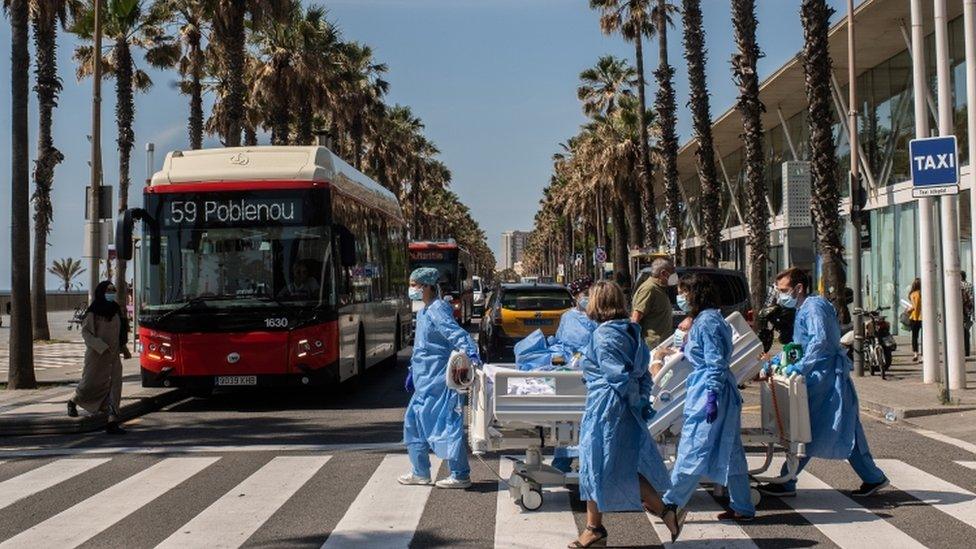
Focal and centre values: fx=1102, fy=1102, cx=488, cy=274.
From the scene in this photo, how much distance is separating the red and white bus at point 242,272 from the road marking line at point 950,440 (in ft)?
23.7

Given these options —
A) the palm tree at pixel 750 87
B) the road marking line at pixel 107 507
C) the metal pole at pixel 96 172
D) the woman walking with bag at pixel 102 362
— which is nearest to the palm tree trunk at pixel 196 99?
the metal pole at pixel 96 172

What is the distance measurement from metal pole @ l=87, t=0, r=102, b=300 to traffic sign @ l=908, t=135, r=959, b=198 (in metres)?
11.8

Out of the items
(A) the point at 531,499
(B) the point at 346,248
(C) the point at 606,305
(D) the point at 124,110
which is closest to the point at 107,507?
(A) the point at 531,499

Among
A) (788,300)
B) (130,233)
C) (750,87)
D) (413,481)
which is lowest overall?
(413,481)

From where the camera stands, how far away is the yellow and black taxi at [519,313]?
21.3 meters

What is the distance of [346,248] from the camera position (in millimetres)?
14680

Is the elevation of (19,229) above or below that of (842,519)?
above

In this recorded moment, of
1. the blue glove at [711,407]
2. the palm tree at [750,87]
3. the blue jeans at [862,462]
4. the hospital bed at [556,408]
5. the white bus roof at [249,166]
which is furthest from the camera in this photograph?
the palm tree at [750,87]

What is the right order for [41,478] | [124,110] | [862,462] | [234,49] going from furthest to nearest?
[124,110], [234,49], [41,478], [862,462]

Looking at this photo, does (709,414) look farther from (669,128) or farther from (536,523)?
(669,128)

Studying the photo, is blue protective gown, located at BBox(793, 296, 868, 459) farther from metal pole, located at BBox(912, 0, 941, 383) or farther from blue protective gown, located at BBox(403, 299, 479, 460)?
metal pole, located at BBox(912, 0, 941, 383)

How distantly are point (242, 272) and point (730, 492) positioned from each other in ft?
28.3

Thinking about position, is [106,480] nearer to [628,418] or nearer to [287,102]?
[628,418]

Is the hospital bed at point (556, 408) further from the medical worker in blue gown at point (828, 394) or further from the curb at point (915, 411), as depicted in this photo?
the curb at point (915, 411)
